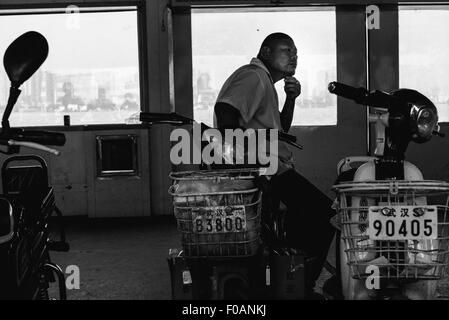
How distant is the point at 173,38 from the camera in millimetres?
7930

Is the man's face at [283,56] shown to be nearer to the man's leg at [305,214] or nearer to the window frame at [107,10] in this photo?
the man's leg at [305,214]

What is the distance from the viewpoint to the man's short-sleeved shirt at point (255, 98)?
3629 millimetres

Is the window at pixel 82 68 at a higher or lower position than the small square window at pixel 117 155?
higher

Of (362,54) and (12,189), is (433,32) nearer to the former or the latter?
(362,54)

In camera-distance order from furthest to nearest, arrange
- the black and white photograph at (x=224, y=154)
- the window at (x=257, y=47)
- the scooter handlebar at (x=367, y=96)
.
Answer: the window at (x=257, y=47), the scooter handlebar at (x=367, y=96), the black and white photograph at (x=224, y=154)

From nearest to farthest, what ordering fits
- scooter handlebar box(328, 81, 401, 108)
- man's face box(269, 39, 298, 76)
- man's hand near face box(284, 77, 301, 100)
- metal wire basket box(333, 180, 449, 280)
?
metal wire basket box(333, 180, 449, 280)
scooter handlebar box(328, 81, 401, 108)
man's face box(269, 39, 298, 76)
man's hand near face box(284, 77, 301, 100)

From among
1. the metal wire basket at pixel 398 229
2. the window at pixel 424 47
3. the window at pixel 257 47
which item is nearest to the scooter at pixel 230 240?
the metal wire basket at pixel 398 229

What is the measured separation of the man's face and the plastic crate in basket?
0.97 m

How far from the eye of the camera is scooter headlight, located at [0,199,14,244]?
2641 mm

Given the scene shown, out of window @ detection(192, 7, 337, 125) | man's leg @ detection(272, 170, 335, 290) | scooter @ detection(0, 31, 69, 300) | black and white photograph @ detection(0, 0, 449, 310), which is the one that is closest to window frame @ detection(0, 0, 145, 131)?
black and white photograph @ detection(0, 0, 449, 310)

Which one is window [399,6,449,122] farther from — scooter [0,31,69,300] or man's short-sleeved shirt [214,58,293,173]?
scooter [0,31,69,300]

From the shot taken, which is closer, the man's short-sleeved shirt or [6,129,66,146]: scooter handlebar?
[6,129,66,146]: scooter handlebar
